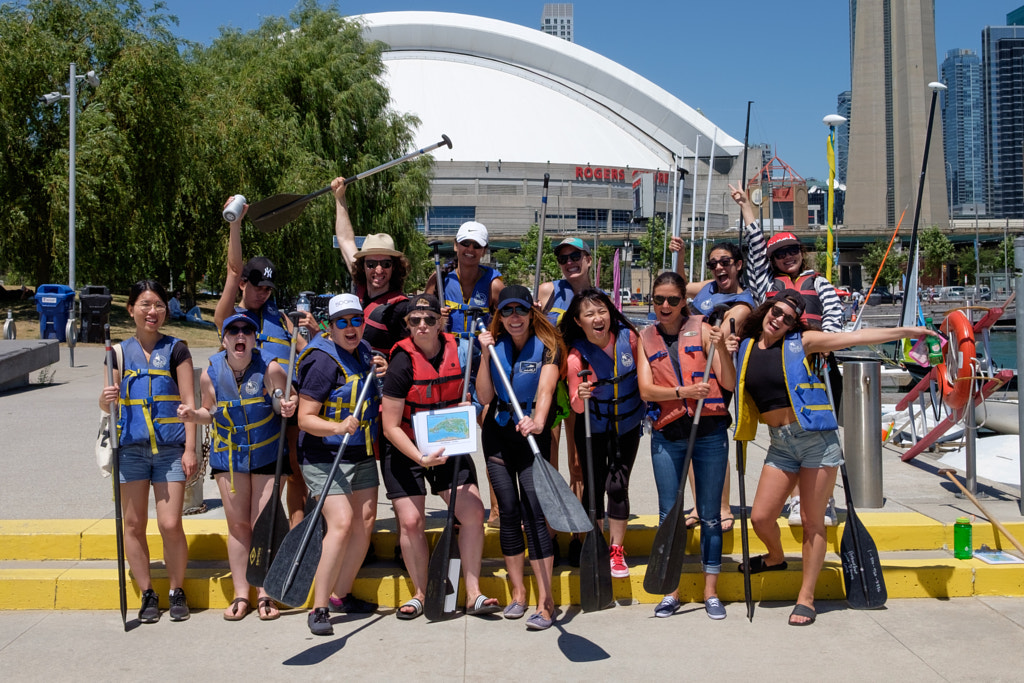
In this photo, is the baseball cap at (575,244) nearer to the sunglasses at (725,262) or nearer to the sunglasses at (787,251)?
the sunglasses at (725,262)

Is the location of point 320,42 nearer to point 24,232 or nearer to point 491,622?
point 24,232

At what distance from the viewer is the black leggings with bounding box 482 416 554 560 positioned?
5.19 m

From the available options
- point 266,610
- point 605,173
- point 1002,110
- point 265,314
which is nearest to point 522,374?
point 265,314

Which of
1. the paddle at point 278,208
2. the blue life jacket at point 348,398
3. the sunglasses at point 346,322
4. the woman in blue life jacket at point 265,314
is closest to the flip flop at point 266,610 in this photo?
the woman in blue life jacket at point 265,314

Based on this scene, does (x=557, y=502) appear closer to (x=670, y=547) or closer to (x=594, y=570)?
(x=594, y=570)

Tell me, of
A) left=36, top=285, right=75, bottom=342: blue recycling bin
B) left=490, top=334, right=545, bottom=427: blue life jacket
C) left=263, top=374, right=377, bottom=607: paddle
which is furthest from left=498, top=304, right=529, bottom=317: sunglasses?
left=36, top=285, right=75, bottom=342: blue recycling bin

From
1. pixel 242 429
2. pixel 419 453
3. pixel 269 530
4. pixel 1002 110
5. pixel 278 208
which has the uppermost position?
pixel 1002 110

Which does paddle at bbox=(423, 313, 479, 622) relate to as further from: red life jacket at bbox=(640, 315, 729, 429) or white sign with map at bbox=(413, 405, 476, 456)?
red life jacket at bbox=(640, 315, 729, 429)

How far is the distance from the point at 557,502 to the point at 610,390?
840mm

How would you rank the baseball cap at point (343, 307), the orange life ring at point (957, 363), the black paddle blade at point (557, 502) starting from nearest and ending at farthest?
the black paddle blade at point (557, 502), the baseball cap at point (343, 307), the orange life ring at point (957, 363)

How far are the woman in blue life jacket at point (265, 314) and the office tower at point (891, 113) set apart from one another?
117 metres

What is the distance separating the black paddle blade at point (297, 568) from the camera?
16.1 feet

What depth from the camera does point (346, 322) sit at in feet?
17.0

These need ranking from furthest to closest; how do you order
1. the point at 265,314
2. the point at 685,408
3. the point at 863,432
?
the point at 863,432 → the point at 265,314 → the point at 685,408
